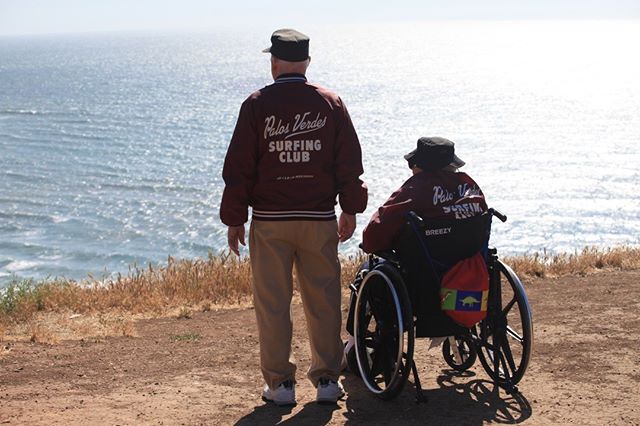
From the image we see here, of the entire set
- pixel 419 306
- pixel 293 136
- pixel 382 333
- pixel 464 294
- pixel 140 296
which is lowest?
pixel 140 296

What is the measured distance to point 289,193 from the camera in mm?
5805

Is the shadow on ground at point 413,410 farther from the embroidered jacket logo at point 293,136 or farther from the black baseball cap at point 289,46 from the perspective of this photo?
the black baseball cap at point 289,46

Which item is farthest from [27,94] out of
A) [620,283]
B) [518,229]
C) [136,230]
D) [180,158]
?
[620,283]

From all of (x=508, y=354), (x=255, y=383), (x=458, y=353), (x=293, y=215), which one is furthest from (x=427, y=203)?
(x=255, y=383)

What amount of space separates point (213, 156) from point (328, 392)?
39.1 meters

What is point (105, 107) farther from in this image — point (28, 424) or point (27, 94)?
point (28, 424)

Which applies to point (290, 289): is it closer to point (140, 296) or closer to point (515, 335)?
point (515, 335)

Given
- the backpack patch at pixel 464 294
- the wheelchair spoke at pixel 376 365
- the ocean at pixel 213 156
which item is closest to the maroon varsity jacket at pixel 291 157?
the backpack patch at pixel 464 294

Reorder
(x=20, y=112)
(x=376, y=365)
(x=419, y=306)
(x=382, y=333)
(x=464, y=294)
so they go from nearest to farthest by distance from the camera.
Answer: (x=464, y=294)
(x=419, y=306)
(x=382, y=333)
(x=376, y=365)
(x=20, y=112)

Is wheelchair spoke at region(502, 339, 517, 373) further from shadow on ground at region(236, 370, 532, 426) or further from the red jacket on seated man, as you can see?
the red jacket on seated man

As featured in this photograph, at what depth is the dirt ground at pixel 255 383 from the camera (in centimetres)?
589

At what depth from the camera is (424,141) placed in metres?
6.15

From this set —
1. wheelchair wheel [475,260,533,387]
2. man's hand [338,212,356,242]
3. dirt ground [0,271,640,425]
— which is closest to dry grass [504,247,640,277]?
dirt ground [0,271,640,425]

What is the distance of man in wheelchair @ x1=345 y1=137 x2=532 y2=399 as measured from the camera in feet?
19.3
